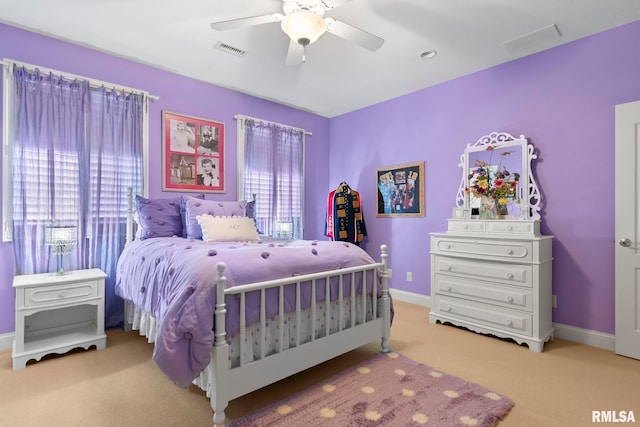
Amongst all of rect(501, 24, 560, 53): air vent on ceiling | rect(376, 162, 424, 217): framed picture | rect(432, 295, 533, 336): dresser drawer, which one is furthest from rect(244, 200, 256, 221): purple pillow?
rect(501, 24, 560, 53): air vent on ceiling

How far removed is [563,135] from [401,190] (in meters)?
1.77

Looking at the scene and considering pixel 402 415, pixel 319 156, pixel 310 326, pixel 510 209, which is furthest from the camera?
pixel 319 156

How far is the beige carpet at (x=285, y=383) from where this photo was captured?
5.77ft

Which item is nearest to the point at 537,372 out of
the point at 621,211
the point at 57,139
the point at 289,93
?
the point at 621,211

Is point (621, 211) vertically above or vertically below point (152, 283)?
above

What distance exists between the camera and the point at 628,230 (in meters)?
2.51

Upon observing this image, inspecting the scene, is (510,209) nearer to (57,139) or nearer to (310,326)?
(310,326)

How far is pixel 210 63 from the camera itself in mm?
3326

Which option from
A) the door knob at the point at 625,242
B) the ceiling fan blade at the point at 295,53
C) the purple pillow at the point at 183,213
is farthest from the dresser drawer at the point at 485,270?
the purple pillow at the point at 183,213

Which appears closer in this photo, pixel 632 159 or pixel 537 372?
pixel 537 372

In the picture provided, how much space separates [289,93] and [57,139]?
250cm

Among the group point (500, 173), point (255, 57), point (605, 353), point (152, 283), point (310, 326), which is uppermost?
point (255, 57)

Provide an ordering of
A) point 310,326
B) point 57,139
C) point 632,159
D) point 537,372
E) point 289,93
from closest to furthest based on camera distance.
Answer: point 310,326
point 537,372
point 632,159
point 57,139
point 289,93

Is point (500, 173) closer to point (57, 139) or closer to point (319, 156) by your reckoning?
point (319, 156)
